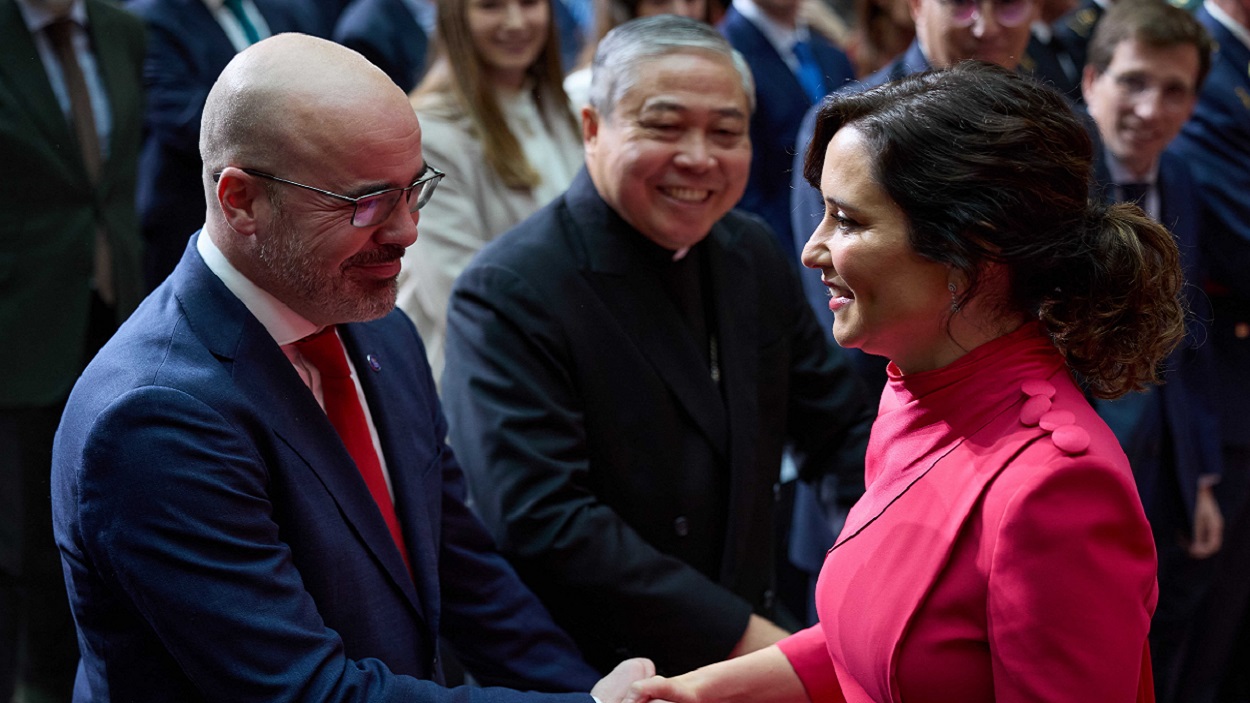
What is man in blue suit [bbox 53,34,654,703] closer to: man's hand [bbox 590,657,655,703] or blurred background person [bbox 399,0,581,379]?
man's hand [bbox 590,657,655,703]

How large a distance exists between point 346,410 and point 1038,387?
1.00m

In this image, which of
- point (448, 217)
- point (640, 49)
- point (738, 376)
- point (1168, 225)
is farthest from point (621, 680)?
point (1168, 225)

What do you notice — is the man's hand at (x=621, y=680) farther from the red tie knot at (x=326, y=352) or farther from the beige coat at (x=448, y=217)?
the beige coat at (x=448, y=217)

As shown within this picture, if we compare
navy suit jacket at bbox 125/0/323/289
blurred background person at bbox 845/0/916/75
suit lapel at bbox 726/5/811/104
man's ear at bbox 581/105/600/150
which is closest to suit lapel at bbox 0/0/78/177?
navy suit jacket at bbox 125/0/323/289

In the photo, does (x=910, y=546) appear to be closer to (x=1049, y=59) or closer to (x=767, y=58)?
(x=767, y=58)

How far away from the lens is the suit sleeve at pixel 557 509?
2.28 meters

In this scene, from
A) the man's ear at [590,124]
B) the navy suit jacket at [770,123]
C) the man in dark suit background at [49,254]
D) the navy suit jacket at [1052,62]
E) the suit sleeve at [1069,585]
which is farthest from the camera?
the navy suit jacket at [1052,62]

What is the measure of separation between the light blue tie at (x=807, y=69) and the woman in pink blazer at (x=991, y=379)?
2852mm

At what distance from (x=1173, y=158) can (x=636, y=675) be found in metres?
2.43

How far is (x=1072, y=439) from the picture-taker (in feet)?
4.76

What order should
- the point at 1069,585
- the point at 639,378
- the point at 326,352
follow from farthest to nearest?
1. the point at 639,378
2. the point at 326,352
3. the point at 1069,585

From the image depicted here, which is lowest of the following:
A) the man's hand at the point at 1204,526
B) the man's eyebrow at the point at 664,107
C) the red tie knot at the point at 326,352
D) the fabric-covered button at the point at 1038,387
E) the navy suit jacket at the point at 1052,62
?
the man's hand at the point at 1204,526

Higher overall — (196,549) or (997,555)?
(997,555)

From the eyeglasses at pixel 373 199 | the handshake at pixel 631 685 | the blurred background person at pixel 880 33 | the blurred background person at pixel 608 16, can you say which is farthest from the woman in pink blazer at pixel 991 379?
the blurred background person at pixel 880 33
